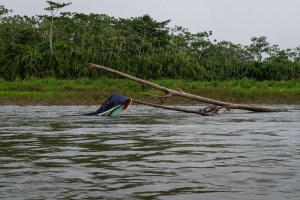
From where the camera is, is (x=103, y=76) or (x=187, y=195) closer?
(x=187, y=195)

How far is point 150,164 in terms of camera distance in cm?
667

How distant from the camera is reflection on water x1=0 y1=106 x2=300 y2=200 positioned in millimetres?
4996

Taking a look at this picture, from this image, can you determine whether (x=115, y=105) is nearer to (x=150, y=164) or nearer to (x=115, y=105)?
(x=115, y=105)

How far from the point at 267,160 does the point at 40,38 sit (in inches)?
1602

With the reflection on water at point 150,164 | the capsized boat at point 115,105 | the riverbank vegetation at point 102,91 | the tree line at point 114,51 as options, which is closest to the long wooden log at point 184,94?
the capsized boat at point 115,105

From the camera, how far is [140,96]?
2977 centimetres

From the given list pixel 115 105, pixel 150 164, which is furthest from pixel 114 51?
pixel 150 164

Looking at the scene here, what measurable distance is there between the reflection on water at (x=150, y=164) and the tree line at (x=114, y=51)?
24.9 m

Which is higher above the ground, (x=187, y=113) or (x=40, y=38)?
(x=40, y=38)

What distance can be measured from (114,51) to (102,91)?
16.5 m

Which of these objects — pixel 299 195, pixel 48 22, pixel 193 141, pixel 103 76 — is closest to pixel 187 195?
pixel 299 195

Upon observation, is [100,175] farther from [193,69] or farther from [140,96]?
[193,69]

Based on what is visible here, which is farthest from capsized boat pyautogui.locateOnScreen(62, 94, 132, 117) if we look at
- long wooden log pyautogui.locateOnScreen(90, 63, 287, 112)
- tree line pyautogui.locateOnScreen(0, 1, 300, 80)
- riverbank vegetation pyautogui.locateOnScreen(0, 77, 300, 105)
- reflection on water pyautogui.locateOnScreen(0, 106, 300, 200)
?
tree line pyautogui.locateOnScreen(0, 1, 300, 80)

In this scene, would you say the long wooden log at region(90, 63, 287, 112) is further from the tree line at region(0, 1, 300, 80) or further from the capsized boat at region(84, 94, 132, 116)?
the tree line at region(0, 1, 300, 80)
